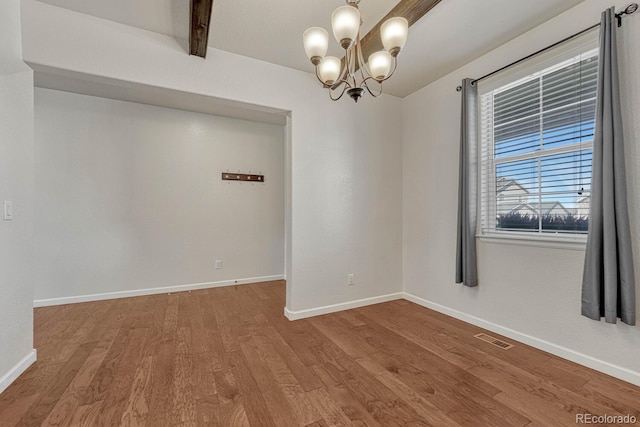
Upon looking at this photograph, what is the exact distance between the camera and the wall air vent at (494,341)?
7.73ft

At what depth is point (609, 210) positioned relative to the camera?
5.93ft

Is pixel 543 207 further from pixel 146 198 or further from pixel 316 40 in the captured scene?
pixel 146 198

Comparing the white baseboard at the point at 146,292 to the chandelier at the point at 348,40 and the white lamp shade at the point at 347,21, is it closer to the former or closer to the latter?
the chandelier at the point at 348,40

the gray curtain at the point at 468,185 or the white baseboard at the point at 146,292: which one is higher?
the gray curtain at the point at 468,185

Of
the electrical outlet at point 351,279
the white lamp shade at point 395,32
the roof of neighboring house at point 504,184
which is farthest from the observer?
the electrical outlet at point 351,279

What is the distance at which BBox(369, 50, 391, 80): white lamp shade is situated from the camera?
1.90 meters

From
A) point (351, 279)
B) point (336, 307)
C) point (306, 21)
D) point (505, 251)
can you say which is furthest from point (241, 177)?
point (505, 251)

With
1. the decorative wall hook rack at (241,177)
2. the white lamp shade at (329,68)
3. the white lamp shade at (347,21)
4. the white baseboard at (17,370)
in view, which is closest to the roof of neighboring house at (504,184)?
the white lamp shade at (329,68)

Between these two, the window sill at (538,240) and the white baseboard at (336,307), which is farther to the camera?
the white baseboard at (336,307)

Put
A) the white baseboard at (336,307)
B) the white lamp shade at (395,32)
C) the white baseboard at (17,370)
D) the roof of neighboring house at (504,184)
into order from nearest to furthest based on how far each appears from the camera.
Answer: the white lamp shade at (395,32) < the white baseboard at (17,370) < the roof of neighboring house at (504,184) < the white baseboard at (336,307)

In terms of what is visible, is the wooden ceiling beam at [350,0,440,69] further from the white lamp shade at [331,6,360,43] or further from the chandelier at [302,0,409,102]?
the white lamp shade at [331,6,360,43]

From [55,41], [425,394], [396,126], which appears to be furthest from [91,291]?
[396,126]

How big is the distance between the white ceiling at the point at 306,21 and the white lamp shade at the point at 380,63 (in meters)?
0.50

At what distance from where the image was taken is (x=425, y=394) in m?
1.74
